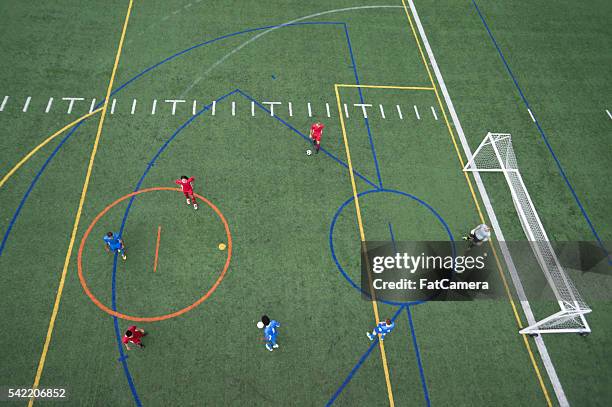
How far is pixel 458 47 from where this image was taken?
1761 cm

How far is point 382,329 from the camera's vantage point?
9758mm

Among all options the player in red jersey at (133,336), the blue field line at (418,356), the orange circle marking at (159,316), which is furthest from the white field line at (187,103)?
the player in red jersey at (133,336)

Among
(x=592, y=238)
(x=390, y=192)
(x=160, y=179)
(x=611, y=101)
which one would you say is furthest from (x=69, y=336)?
(x=611, y=101)

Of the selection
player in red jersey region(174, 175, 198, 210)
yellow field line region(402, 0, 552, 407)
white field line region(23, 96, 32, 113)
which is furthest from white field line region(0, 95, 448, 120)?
player in red jersey region(174, 175, 198, 210)

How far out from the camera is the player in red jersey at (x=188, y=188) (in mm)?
10961

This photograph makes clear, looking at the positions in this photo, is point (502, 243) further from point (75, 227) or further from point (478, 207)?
point (75, 227)

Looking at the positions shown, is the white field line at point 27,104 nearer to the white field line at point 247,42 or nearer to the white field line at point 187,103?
the white field line at point 187,103

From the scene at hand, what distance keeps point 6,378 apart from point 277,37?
15.6m

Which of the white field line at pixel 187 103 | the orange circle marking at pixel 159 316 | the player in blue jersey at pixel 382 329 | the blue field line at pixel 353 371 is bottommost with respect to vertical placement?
the blue field line at pixel 353 371

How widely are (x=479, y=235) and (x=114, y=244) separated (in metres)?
10.6

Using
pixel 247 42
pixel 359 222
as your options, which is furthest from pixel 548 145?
pixel 247 42

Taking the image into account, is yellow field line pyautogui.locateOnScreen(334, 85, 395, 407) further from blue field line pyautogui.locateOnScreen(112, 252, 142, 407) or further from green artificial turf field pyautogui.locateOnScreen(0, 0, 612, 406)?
blue field line pyautogui.locateOnScreen(112, 252, 142, 407)

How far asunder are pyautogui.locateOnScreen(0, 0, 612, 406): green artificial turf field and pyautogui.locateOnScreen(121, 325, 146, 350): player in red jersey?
0.24 metres

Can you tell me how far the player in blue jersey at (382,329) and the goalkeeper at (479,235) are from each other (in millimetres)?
3879
